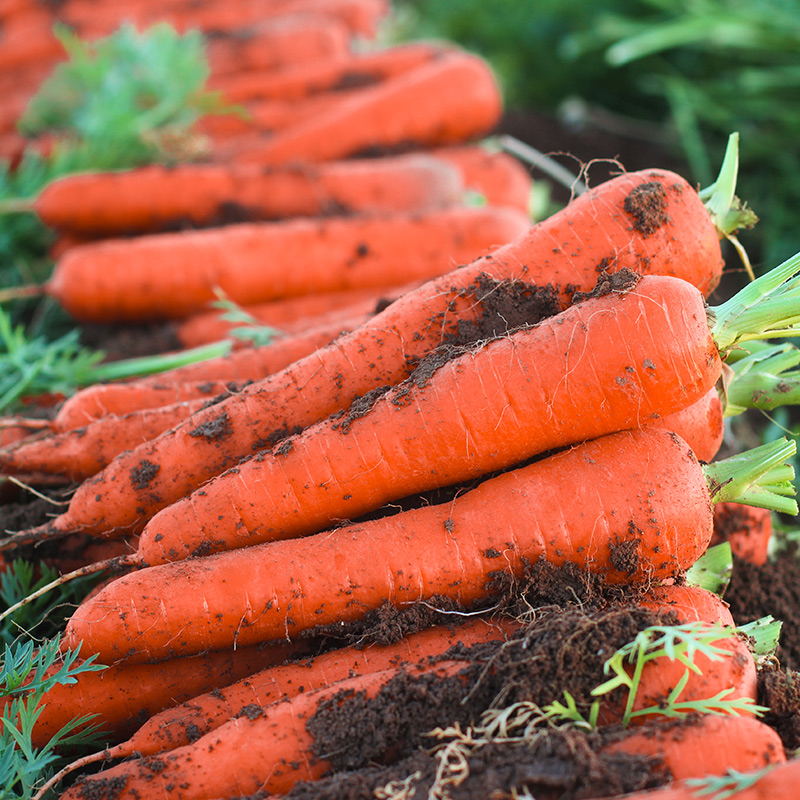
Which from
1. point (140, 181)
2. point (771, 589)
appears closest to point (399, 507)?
point (771, 589)

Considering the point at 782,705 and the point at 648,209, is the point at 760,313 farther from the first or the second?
the point at 782,705

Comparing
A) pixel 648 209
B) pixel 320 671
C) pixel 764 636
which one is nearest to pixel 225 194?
pixel 648 209

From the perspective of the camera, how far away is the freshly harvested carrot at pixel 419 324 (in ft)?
5.99

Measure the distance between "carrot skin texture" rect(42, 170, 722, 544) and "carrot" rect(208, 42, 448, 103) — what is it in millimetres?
2532

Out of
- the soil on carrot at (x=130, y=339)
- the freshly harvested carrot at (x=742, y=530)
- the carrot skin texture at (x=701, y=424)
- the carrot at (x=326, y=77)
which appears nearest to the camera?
the carrot skin texture at (x=701, y=424)

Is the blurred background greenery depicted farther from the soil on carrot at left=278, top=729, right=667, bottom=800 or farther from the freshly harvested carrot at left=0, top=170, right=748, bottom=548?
the soil on carrot at left=278, top=729, right=667, bottom=800

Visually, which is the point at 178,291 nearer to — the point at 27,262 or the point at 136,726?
the point at 27,262

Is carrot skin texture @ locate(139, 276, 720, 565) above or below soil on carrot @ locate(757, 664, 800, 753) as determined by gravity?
above

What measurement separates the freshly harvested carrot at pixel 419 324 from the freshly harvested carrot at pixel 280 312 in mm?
1012

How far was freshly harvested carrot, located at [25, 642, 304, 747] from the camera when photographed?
1.73 meters

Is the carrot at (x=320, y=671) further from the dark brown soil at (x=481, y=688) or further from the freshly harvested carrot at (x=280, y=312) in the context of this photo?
the freshly harvested carrot at (x=280, y=312)

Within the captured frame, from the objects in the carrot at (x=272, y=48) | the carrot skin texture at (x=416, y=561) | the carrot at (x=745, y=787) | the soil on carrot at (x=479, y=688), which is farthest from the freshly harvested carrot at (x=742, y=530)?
the carrot at (x=272, y=48)

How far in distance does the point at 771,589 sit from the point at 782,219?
247 centimetres

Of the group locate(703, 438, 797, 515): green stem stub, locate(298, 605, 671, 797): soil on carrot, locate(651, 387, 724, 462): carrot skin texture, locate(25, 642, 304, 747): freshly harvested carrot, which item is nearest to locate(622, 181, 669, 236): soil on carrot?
locate(651, 387, 724, 462): carrot skin texture
